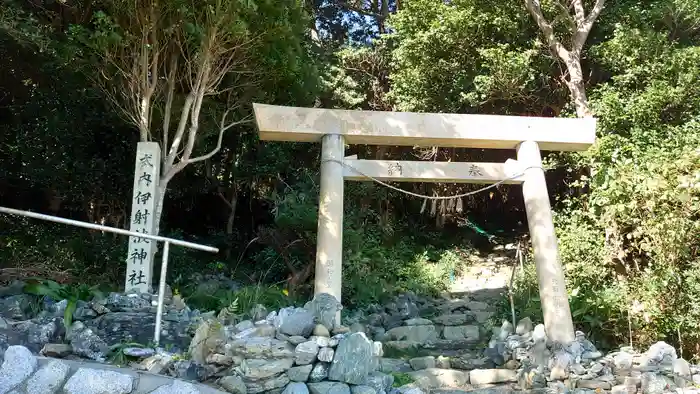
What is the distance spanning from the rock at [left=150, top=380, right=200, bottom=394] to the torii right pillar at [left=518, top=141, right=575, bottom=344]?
13.9ft

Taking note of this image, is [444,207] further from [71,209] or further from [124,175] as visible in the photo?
[71,209]

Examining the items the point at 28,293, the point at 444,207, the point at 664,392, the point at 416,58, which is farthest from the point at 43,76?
→ the point at 664,392

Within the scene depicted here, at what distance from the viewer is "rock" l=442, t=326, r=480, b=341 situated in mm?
8008

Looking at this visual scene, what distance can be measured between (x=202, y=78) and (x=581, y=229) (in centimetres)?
615

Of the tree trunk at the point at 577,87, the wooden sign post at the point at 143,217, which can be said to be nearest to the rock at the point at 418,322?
the wooden sign post at the point at 143,217

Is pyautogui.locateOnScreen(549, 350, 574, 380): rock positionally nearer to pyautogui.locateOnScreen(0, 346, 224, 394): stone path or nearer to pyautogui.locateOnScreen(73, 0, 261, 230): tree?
pyautogui.locateOnScreen(0, 346, 224, 394): stone path

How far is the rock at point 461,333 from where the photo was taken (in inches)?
315

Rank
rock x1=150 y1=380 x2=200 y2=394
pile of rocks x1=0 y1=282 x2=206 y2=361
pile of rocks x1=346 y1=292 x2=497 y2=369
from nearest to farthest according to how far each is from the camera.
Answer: rock x1=150 y1=380 x2=200 y2=394 → pile of rocks x1=0 y1=282 x2=206 y2=361 → pile of rocks x1=346 y1=292 x2=497 y2=369

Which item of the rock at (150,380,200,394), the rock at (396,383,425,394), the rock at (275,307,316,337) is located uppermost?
the rock at (275,307,316,337)

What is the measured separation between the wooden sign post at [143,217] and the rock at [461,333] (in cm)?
456

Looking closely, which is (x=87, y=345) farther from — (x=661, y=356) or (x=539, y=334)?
(x=661, y=356)

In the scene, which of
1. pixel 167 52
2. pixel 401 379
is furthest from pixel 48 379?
pixel 167 52

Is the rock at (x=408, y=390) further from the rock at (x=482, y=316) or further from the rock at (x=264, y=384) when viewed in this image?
the rock at (x=482, y=316)

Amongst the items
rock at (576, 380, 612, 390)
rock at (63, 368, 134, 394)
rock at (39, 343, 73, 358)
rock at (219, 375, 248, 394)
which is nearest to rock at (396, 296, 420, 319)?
rock at (576, 380, 612, 390)
